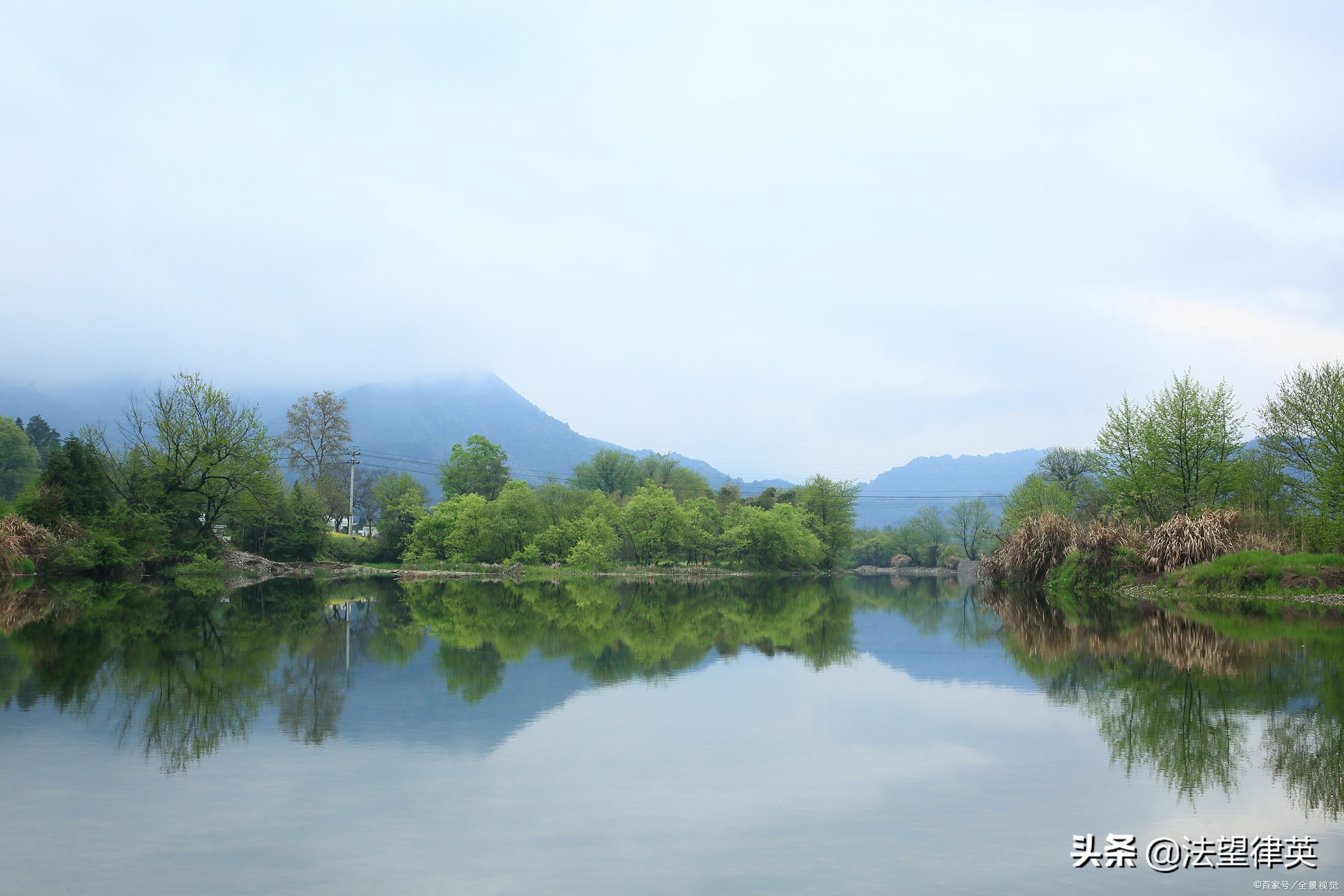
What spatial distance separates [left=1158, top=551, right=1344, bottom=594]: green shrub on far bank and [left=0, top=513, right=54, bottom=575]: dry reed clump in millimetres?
43952

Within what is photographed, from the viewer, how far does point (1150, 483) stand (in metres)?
36.9

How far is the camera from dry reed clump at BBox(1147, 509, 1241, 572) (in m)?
30.2

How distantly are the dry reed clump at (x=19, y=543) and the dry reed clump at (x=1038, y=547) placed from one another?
139 ft

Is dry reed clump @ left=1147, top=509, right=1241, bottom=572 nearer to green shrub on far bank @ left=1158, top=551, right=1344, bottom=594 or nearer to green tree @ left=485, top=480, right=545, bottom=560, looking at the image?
green shrub on far bank @ left=1158, top=551, right=1344, bottom=594

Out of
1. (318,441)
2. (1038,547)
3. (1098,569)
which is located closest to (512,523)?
(318,441)

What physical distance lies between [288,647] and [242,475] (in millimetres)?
32439

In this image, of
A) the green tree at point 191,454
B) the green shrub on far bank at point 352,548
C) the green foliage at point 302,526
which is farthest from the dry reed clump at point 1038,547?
the green shrub on far bank at point 352,548

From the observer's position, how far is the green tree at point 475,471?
77.2 meters

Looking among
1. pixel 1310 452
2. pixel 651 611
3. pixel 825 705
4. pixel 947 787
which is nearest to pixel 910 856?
pixel 947 787

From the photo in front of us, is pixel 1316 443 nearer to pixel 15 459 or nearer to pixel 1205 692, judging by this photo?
pixel 1205 692

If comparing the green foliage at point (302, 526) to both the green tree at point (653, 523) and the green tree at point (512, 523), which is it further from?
the green tree at point (653, 523)

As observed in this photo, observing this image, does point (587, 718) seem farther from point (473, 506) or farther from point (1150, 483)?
point (473, 506)

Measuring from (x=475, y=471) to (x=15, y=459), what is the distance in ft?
142

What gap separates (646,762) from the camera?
784cm
